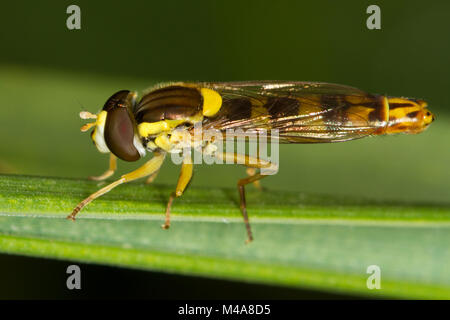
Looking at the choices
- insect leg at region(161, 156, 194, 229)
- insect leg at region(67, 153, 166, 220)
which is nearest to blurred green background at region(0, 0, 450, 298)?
insect leg at region(161, 156, 194, 229)

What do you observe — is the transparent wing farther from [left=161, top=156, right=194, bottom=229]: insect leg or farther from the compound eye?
the compound eye

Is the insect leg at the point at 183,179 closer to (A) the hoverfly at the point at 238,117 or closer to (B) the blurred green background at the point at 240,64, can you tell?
(A) the hoverfly at the point at 238,117

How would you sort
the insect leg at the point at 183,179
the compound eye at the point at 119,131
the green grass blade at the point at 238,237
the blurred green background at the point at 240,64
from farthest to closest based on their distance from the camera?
the blurred green background at the point at 240,64 → the compound eye at the point at 119,131 → the insect leg at the point at 183,179 → the green grass blade at the point at 238,237

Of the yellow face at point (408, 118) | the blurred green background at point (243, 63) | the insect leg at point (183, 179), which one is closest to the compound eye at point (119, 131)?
the insect leg at point (183, 179)

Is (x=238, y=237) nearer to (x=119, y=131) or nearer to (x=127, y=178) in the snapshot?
(x=127, y=178)

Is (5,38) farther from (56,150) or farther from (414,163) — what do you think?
(414,163)

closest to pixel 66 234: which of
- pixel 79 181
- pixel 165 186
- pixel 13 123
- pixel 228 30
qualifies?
pixel 79 181
